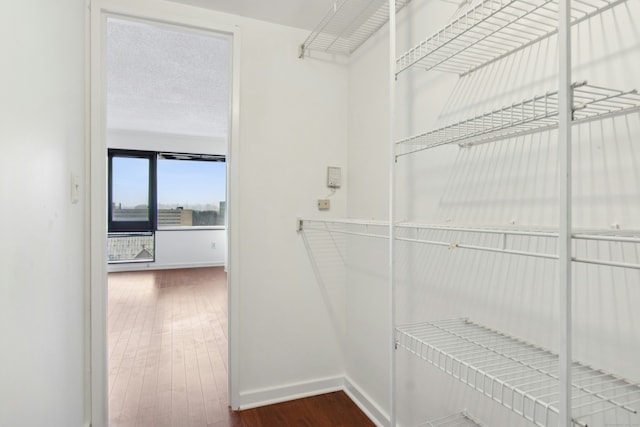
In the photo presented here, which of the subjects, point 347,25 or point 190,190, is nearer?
point 347,25

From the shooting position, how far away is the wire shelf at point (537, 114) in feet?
2.40

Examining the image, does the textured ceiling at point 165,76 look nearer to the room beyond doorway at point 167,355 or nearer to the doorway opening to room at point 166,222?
the doorway opening to room at point 166,222

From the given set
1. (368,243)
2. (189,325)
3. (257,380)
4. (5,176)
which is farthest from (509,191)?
(189,325)

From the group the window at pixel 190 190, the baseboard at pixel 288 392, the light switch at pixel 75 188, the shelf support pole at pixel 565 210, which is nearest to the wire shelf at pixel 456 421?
the shelf support pole at pixel 565 210

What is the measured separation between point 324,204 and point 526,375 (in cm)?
149

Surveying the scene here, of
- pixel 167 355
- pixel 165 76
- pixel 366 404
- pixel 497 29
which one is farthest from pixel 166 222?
pixel 497 29

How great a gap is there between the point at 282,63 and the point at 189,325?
2.69m

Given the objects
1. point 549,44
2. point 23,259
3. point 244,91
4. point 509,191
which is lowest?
point 23,259

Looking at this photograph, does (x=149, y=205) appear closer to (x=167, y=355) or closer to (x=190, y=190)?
(x=190, y=190)

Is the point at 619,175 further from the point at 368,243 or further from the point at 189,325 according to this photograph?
the point at 189,325

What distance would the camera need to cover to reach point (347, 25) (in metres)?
2.02

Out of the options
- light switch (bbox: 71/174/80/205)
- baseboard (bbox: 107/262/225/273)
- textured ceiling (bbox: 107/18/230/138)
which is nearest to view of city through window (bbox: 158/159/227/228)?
baseboard (bbox: 107/262/225/273)

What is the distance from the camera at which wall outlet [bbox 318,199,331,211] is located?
7.30 feet

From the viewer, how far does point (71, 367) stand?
1492 millimetres
